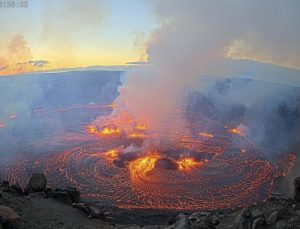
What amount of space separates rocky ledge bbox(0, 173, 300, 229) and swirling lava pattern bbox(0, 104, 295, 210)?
2.66m

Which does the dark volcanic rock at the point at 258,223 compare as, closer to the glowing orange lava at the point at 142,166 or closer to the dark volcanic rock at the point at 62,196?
the dark volcanic rock at the point at 62,196

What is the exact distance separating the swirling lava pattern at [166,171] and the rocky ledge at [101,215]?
266 cm

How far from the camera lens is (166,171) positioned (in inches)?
1287

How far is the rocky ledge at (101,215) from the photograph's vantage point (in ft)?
49.3

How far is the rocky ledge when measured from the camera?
15039 millimetres

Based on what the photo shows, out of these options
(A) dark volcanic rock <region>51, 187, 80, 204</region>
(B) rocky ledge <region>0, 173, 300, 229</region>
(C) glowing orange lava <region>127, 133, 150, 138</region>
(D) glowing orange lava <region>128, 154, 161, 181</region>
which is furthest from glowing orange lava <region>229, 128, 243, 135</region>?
(A) dark volcanic rock <region>51, 187, 80, 204</region>

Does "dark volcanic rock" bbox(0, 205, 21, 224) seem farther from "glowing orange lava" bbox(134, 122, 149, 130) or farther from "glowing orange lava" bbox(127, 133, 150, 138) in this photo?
"glowing orange lava" bbox(134, 122, 149, 130)

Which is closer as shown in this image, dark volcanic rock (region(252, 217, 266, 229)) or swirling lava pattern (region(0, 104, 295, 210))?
dark volcanic rock (region(252, 217, 266, 229))

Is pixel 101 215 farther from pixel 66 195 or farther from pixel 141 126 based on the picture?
pixel 141 126

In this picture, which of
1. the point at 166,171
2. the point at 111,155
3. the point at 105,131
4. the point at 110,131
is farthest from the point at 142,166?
the point at 105,131

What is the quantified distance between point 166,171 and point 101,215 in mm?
12036

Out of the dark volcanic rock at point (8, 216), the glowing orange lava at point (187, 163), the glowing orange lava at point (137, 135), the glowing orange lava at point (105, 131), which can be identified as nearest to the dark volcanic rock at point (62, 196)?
the dark volcanic rock at point (8, 216)

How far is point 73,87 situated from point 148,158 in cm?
7115

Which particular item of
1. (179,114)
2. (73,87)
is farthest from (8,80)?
(179,114)
